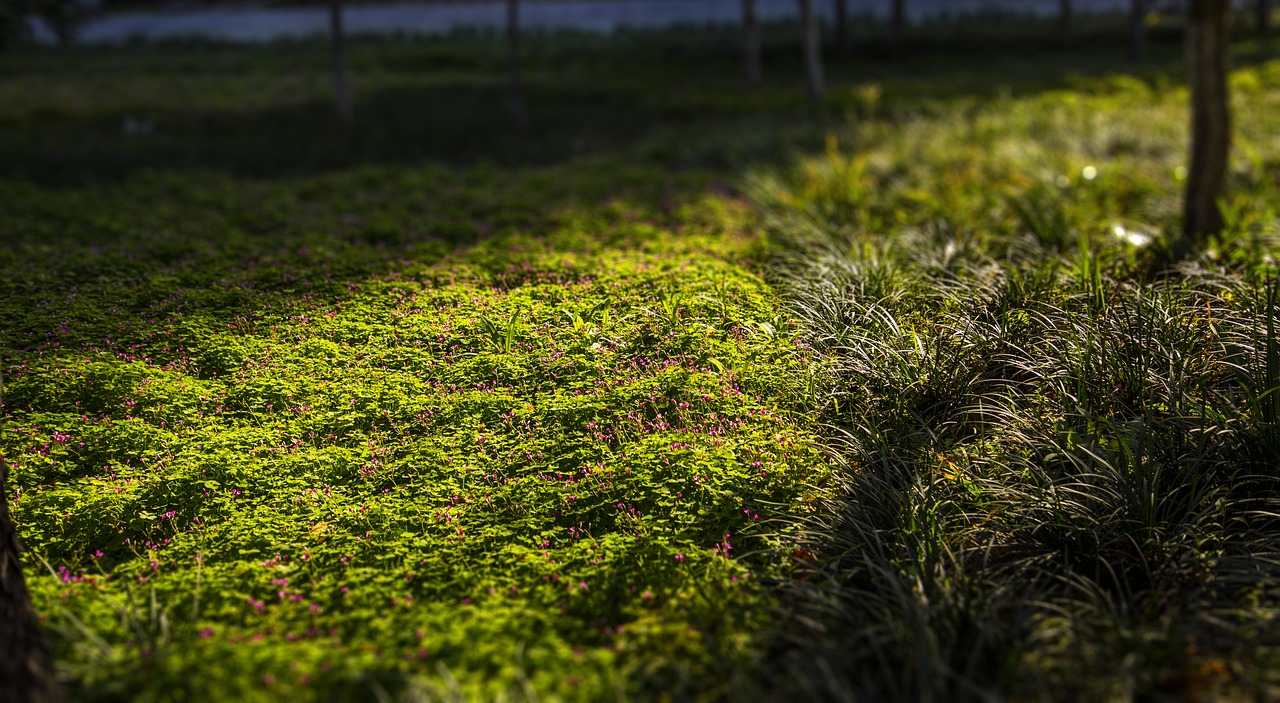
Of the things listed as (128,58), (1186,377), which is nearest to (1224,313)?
(1186,377)

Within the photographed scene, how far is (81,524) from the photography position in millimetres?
3668

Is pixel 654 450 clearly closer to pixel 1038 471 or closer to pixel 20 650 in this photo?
pixel 1038 471

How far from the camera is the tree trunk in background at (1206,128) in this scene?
6.88 meters

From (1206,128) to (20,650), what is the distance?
8.87m

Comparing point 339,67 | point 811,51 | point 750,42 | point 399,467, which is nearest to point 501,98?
point 339,67

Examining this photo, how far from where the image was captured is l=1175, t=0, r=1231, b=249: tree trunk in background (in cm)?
688

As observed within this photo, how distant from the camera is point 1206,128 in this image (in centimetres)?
714

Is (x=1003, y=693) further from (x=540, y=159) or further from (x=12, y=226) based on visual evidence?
(x=540, y=159)

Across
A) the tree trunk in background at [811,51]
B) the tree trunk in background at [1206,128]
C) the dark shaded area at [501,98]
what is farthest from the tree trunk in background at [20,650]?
the tree trunk in background at [811,51]

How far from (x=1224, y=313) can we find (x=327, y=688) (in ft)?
17.8

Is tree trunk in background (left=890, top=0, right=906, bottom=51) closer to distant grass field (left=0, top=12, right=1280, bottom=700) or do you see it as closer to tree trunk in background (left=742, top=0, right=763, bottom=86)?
tree trunk in background (left=742, top=0, right=763, bottom=86)

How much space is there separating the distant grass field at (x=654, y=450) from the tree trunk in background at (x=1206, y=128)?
36cm

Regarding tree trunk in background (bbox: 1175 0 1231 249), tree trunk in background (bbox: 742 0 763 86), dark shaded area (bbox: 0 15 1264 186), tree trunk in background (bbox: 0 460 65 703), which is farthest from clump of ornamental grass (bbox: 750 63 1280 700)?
tree trunk in background (bbox: 742 0 763 86)

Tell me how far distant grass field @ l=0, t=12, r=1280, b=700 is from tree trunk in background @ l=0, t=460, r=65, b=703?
0.70 feet
